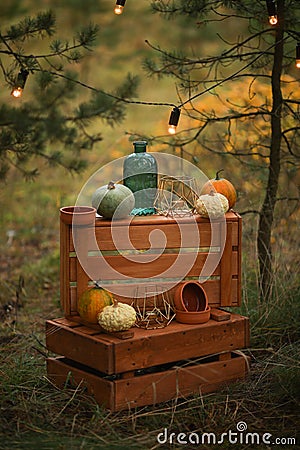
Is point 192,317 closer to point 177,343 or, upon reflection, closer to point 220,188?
point 177,343

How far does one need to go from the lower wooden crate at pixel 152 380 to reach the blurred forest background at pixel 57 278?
51 mm

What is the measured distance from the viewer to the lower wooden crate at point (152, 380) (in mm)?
3191

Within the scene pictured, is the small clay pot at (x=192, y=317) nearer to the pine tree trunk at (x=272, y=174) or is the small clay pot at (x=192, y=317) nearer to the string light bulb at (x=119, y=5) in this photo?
the pine tree trunk at (x=272, y=174)

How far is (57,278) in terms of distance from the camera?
5.98m

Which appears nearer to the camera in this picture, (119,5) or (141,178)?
(141,178)

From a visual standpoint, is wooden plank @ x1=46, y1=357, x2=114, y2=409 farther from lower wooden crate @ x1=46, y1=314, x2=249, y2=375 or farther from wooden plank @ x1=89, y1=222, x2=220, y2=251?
wooden plank @ x1=89, y1=222, x2=220, y2=251

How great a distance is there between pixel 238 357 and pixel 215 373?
0.60 feet

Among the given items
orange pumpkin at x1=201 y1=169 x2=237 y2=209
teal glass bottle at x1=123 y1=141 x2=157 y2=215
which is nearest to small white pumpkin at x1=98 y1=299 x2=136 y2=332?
teal glass bottle at x1=123 y1=141 x2=157 y2=215

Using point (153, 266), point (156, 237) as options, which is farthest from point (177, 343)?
point (156, 237)

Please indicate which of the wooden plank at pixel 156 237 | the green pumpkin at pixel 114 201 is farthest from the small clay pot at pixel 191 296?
the green pumpkin at pixel 114 201

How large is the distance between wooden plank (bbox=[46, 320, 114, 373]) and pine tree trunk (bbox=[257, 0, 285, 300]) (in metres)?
1.37

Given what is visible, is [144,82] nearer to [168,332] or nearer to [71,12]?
[71,12]

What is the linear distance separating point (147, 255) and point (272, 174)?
131 cm

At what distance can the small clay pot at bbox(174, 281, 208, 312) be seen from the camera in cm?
348
